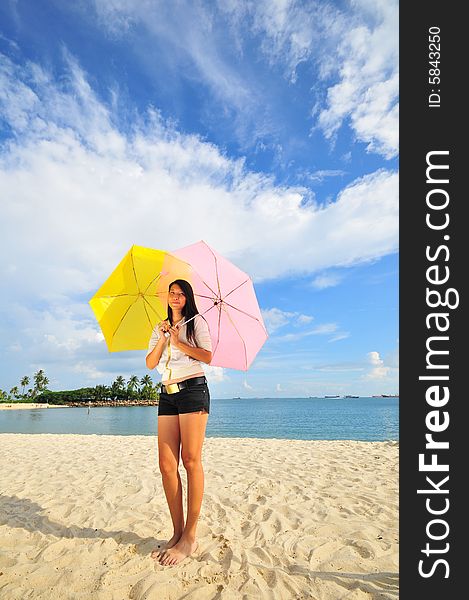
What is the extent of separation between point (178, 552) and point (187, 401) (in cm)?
127

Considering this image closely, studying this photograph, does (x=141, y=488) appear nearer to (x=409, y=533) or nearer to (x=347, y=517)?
(x=347, y=517)

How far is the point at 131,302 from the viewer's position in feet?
12.3

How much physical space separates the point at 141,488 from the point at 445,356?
15.5ft

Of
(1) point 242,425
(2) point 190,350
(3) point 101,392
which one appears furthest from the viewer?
(3) point 101,392

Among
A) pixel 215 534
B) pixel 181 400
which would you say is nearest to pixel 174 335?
pixel 181 400

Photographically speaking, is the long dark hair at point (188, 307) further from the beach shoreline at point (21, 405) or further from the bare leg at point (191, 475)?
the beach shoreline at point (21, 405)

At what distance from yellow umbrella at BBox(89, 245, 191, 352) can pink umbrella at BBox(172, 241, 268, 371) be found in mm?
327

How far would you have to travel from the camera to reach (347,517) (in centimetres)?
417

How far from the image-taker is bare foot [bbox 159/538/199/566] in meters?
3.12

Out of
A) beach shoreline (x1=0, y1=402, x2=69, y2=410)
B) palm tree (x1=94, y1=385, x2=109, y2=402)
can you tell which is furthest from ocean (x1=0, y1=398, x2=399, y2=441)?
palm tree (x1=94, y1=385, x2=109, y2=402)

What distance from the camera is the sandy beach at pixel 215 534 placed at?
111 inches

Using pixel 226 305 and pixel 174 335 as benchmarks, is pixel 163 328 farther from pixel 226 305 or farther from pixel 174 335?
pixel 226 305

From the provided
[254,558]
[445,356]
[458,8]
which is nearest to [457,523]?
[445,356]

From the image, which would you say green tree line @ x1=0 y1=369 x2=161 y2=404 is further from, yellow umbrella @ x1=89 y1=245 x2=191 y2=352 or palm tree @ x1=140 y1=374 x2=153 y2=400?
yellow umbrella @ x1=89 y1=245 x2=191 y2=352
